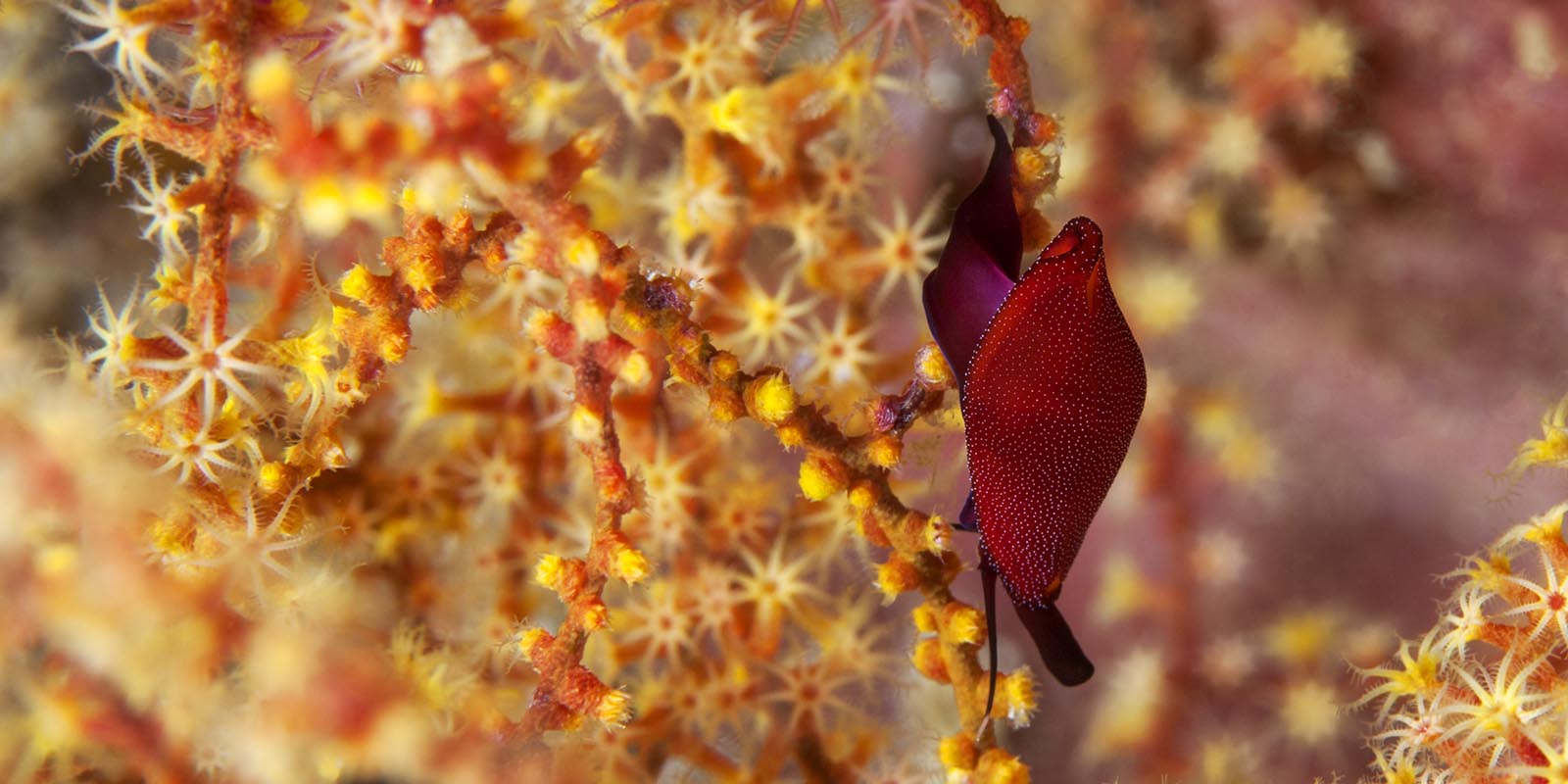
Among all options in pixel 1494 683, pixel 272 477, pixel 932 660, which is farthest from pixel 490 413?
A: pixel 1494 683

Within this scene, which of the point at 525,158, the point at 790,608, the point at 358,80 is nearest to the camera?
the point at 525,158

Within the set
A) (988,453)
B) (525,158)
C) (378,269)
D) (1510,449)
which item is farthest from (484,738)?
(1510,449)

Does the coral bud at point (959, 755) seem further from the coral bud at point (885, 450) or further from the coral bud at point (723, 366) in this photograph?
the coral bud at point (723, 366)

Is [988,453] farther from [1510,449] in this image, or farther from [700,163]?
[1510,449]

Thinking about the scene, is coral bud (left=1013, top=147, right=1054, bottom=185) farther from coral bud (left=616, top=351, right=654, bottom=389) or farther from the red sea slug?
coral bud (left=616, top=351, right=654, bottom=389)

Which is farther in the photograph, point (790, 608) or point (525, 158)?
point (790, 608)

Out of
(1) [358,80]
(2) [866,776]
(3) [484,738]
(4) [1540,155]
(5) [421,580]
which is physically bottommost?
(3) [484,738]

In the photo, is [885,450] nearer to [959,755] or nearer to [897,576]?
[897,576]

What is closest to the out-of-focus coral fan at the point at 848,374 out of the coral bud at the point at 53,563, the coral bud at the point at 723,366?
the coral bud at the point at 723,366
